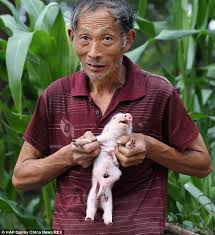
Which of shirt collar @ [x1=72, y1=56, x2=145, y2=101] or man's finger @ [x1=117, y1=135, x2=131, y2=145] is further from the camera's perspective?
shirt collar @ [x1=72, y1=56, x2=145, y2=101]

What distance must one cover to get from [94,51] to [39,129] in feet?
1.00

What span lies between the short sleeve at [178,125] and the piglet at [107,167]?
169 mm

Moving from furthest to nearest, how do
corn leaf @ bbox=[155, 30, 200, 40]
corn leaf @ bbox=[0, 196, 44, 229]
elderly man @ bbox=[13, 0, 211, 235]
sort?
1. corn leaf @ bbox=[155, 30, 200, 40]
2. corn leaf @ bbox=[0, 196, 44, 229]
3. elderly man @ bbox=[13, 0, 211, 235]

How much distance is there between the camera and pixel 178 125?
196 cm

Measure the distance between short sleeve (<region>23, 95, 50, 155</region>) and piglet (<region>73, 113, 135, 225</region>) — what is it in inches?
8.3

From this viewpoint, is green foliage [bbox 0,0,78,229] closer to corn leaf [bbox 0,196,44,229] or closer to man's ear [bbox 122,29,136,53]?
corn leaf [bbox 0,196,44,229]

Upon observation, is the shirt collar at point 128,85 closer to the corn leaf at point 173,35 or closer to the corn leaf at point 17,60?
the corn leaf at point 17,60

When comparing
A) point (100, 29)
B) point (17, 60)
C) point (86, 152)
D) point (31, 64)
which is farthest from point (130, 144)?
point (31, 64)

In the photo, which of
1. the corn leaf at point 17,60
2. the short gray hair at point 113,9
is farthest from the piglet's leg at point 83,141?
the corn leaf at point 17,60

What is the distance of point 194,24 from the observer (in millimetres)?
3250

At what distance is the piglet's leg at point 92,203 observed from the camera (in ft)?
6.08

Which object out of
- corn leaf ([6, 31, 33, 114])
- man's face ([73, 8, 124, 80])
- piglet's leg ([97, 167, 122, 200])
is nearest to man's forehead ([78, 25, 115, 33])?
man's face ([73, 8, 124, 80])

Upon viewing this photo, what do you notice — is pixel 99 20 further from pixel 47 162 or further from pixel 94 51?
pixel 47 162

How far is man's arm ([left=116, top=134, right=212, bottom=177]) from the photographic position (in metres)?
1.82
